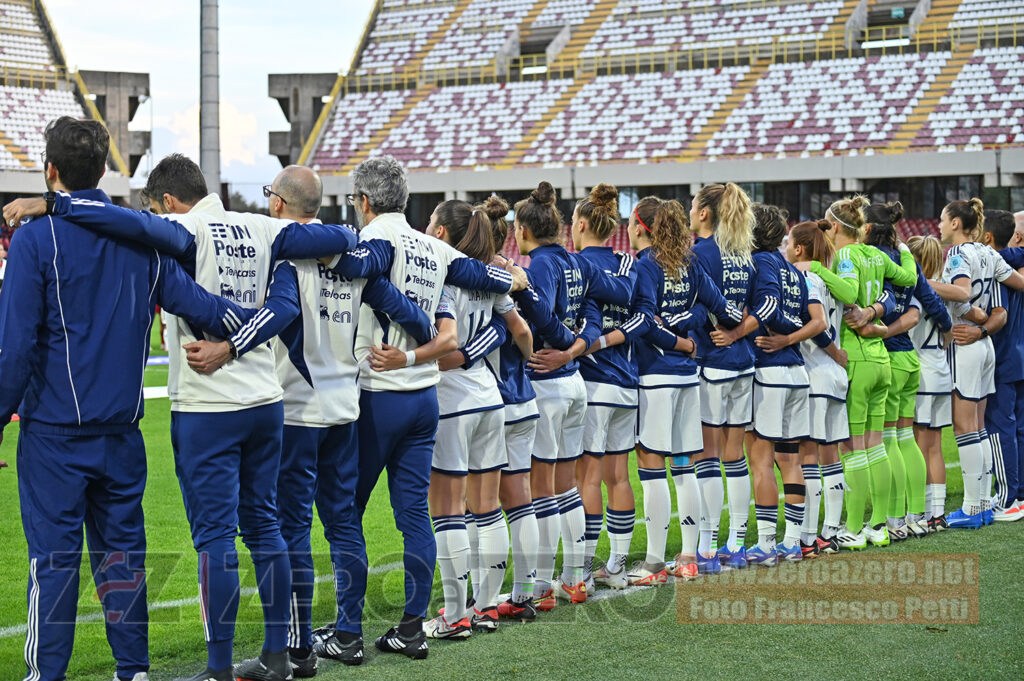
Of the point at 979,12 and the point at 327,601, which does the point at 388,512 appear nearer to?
the point at 327,601

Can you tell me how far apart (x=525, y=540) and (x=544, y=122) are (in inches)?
1072

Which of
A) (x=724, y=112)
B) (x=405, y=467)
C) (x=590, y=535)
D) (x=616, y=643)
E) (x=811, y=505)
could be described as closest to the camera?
(x=405, y=467)

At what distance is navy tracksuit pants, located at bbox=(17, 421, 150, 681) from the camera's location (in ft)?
12.0

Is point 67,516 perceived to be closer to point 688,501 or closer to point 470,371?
point 470,371

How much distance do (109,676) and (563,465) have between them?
7.26 feet

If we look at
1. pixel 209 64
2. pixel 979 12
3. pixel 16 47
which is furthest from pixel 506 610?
pixel 16 47

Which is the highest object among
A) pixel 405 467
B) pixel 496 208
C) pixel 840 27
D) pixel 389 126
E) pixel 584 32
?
pixel 584 32

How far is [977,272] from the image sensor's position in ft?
24.2

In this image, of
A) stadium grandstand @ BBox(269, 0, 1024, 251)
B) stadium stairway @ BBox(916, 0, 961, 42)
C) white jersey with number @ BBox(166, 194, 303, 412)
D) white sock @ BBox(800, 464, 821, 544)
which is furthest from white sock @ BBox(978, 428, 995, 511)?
stadium stairway @ BBox(916, 0, 961, 42)

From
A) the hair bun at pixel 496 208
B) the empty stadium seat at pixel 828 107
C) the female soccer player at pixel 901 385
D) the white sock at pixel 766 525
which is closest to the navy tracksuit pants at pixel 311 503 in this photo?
the hair bun at pixel 496 208

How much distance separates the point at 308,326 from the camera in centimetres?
430

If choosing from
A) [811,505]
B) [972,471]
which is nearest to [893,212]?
[972,471]

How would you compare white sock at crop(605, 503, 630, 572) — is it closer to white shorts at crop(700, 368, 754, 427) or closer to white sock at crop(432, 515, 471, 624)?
white shorts at crop(700, 368, 754, 427)

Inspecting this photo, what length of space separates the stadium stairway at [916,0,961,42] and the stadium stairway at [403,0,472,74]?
14722mm
